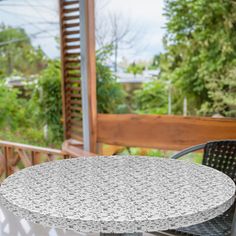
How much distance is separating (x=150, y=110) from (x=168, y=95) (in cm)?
25

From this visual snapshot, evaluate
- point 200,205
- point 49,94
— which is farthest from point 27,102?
point 200,205

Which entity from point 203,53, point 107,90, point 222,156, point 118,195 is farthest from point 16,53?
point 118,195

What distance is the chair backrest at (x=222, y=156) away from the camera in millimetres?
1837

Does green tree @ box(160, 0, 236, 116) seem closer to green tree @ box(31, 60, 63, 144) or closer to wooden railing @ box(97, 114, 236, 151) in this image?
wooden railing @ box(97, 114, 236, 151)

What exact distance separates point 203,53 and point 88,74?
1.09 m

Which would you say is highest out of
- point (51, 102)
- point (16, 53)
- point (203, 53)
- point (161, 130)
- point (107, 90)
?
point (16, 53)

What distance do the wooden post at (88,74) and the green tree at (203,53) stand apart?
70 centimetres

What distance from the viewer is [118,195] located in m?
1.15

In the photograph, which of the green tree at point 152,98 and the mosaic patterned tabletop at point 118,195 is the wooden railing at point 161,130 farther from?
the mosaic patterned tabletop at point 118,195

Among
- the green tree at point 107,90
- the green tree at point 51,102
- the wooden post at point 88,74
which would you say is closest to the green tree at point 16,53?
the green tree at point 51,102

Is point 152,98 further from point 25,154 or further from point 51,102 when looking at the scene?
point 25,154

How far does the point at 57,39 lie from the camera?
13.3ft

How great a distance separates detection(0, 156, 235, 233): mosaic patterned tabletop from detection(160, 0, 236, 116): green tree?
1.73 metres

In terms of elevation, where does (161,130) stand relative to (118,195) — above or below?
below
